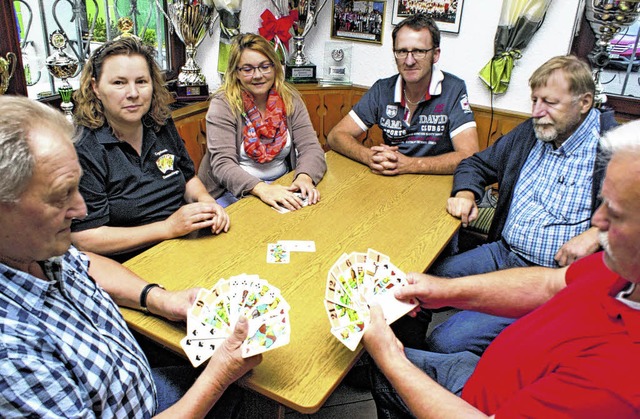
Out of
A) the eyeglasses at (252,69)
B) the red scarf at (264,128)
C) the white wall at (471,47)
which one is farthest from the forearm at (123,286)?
the white wall at (471,47)

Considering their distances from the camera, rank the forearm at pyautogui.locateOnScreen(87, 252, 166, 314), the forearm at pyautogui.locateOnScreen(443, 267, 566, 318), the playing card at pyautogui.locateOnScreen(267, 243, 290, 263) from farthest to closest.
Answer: the playing card at pyautogui.locateOnScreen(267, 243, 290, 263), the forearm at pyautogui.locateOnScreen(443, 267, 566, 318), the forearm at pyautogui.locateOnScreen(87, 252, 166, 314)

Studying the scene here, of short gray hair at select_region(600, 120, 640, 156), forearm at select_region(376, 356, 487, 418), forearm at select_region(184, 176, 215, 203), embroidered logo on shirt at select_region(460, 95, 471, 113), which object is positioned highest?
short gray hair at select_region(600, 120, 640, 156)

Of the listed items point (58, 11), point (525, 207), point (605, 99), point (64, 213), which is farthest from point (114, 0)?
point (605, 99)

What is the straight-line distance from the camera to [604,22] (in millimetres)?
2795

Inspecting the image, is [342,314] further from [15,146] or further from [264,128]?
[264,128]

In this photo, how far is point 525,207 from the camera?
2146 mm

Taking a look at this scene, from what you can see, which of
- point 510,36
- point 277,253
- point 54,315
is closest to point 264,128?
point 277,253

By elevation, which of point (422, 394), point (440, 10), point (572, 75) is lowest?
point (422, 394)

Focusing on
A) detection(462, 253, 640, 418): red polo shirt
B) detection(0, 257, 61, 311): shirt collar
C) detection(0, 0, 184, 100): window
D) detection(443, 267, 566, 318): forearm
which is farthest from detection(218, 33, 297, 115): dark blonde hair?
detection(462, 253, 640, 418): red polo shirt

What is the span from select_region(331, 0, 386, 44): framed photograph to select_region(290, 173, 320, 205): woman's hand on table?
1.84 meters

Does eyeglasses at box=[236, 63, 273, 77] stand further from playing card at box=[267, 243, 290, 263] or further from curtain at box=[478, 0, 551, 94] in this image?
curtain at box=[478, 0, 551, 94]

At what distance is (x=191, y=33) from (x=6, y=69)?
119 cm

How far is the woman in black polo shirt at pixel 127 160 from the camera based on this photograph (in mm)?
1788

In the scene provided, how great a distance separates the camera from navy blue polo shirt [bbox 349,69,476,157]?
2672 millimetres
